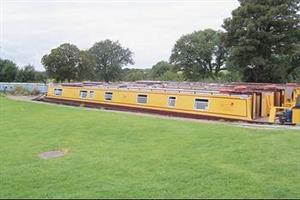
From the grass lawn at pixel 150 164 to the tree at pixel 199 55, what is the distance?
153 ft

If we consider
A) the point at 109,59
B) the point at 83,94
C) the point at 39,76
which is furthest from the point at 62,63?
the point at 83,94

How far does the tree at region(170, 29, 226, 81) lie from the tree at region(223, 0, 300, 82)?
79.5 feet

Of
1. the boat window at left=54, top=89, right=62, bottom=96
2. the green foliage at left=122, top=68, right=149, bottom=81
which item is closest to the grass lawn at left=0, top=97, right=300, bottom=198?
the boat window at left=54, top=89, right=62, bottom=96

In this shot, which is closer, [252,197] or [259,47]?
[252,197]

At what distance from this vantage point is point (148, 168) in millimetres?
6918

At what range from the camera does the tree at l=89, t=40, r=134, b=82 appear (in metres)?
67.9

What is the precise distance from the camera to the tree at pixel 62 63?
52406 mm

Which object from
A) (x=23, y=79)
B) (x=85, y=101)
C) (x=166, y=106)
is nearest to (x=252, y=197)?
(x=166, y=106)

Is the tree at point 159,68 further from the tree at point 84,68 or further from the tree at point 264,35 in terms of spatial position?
the tree at point 264,35

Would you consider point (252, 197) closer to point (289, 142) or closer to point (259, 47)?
point (289, 142)

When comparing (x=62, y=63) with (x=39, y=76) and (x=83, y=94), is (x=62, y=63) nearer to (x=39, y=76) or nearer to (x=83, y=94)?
(x=39, y=76)

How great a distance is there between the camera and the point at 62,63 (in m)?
52.5

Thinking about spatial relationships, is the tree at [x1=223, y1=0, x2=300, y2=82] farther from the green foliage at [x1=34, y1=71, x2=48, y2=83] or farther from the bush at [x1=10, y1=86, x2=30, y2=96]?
the green foliage at [x1=34, y1=71, x2=48, y2=83]

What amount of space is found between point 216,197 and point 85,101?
2037cm
